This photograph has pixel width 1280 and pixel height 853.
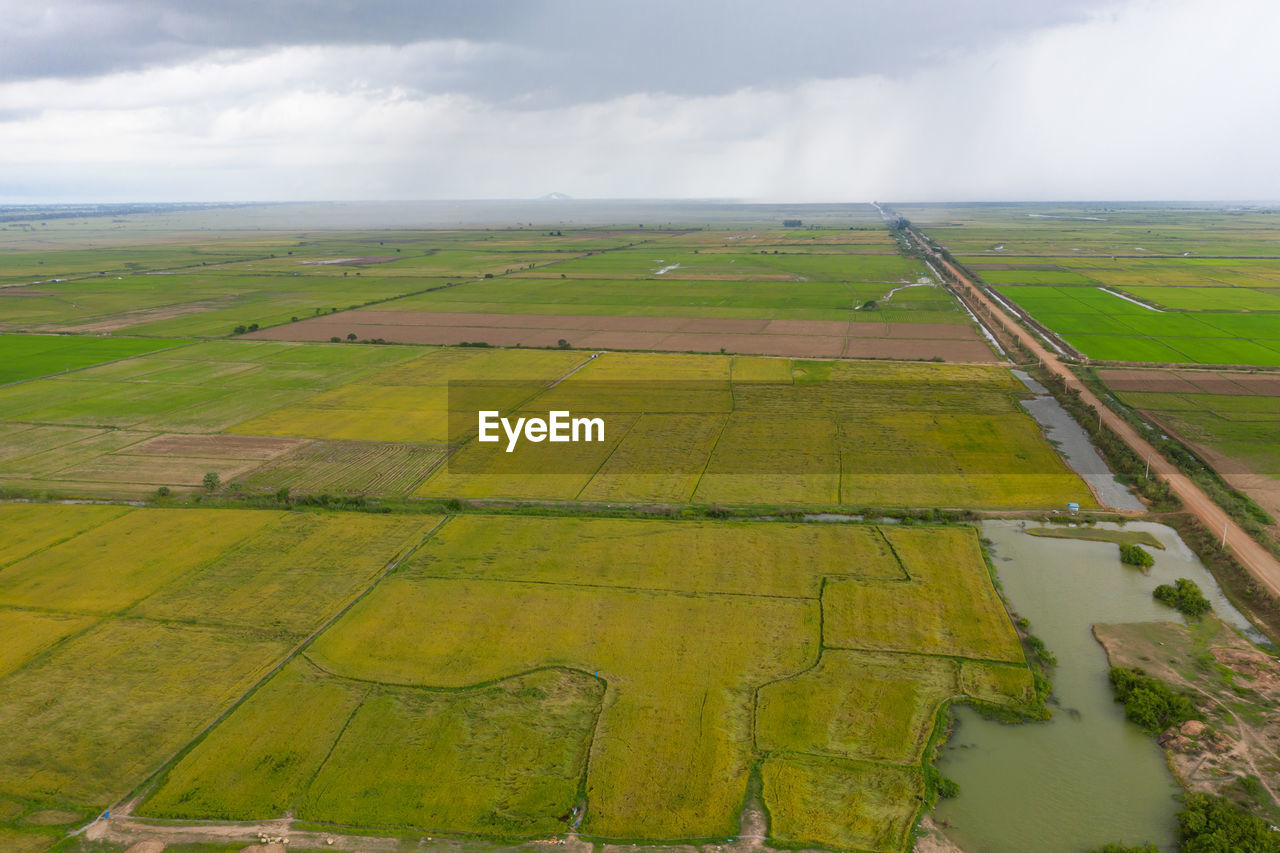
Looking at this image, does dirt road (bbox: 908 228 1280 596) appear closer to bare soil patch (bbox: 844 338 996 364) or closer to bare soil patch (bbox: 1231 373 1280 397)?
bare soil patch (bbox: 844 338 996 364)

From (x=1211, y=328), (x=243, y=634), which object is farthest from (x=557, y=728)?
(x=1211, y=328)

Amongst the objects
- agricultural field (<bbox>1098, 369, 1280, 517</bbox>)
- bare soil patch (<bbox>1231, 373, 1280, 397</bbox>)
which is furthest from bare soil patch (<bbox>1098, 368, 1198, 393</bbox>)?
bare soil patch (<bbox>1231, 373, 1280, 397</bbox>)

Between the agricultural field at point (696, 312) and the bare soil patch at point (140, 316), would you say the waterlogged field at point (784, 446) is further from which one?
the bare soil patch at point (140, 316)

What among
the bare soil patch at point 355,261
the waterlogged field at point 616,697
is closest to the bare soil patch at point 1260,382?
the waterlogged field at point 616,697

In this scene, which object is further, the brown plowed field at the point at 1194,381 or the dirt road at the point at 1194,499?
the brown plowed field at the point at 1194,381

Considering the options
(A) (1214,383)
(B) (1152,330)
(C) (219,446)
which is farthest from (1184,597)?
(B) (1152,330)

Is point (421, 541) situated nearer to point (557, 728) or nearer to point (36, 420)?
point (557, 728)

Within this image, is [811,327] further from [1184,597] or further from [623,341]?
[1184,597]
